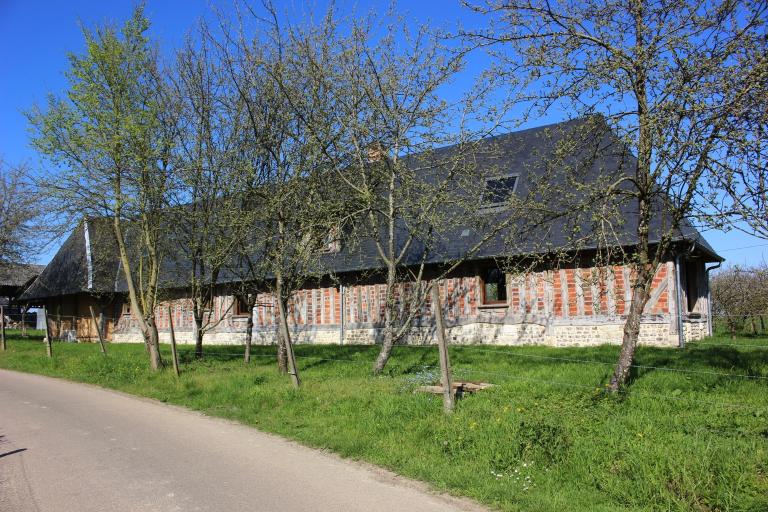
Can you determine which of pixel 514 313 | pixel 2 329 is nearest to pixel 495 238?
pixel 514 313

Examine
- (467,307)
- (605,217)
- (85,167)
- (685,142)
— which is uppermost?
(85,167)

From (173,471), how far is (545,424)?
13.0ft

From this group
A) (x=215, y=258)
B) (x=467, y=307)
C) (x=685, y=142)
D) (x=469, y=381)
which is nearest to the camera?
(x=685, y=142)

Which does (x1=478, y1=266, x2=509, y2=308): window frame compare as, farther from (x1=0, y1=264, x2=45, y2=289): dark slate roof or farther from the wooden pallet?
(x1=0, y1=264, x2=45, y2=289): dark slate roof

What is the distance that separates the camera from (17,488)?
5.74 m

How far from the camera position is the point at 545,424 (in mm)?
6566

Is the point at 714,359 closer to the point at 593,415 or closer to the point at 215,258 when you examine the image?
the point at 593,415

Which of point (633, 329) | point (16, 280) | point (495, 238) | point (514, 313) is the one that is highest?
point (16, 280)

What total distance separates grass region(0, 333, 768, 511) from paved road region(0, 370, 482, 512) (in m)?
0.50

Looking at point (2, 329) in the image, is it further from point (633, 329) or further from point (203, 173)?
point (633, 329)

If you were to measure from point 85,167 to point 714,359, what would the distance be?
1345 cm

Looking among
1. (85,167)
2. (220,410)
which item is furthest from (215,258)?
(220,410)

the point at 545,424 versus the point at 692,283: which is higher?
the point at 692,283

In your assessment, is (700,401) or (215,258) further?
(215,258)
